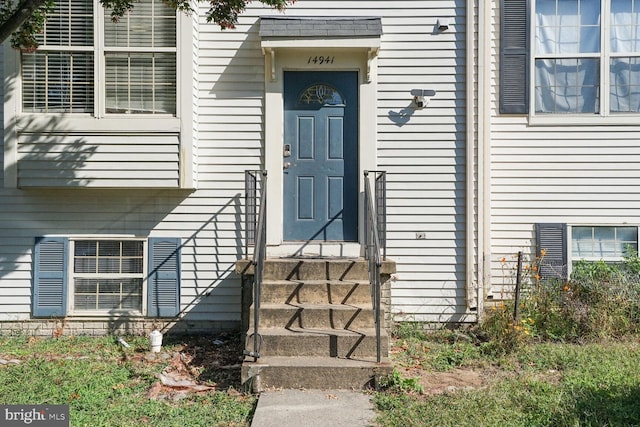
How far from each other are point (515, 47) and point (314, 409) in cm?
496

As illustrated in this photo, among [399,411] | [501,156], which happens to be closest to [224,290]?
[399,411]

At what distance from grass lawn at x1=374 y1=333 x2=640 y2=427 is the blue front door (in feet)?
5.51

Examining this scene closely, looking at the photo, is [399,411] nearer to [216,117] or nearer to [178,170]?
[178,170]

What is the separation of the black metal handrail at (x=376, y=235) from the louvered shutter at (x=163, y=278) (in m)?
2.29

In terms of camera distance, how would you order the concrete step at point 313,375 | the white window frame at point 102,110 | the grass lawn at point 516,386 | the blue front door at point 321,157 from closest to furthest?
the grass lawn at point 516,386
the concrete step at point 313,375
the white window frame at point 102,110
the blue front door at point 321,157

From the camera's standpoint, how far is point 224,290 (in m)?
6.68

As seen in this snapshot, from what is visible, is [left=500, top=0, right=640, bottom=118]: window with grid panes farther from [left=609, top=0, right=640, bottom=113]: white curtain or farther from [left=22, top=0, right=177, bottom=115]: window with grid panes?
[left=22, top=0, right=177, bottom=115]: window with grid panes

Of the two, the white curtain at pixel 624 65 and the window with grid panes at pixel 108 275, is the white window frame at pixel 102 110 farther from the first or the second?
the white curtain at pixel 624 65

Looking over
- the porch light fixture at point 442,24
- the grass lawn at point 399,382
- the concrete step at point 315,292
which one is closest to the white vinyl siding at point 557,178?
the porch light fixture at point 442,24

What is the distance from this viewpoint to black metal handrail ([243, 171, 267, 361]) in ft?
16.1

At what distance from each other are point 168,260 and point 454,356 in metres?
3.42

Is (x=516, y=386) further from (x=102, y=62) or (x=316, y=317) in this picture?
(x=102, y=62)

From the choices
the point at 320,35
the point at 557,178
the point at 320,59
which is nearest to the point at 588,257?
the point at 557,178

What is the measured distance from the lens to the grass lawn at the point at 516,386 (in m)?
4.08
